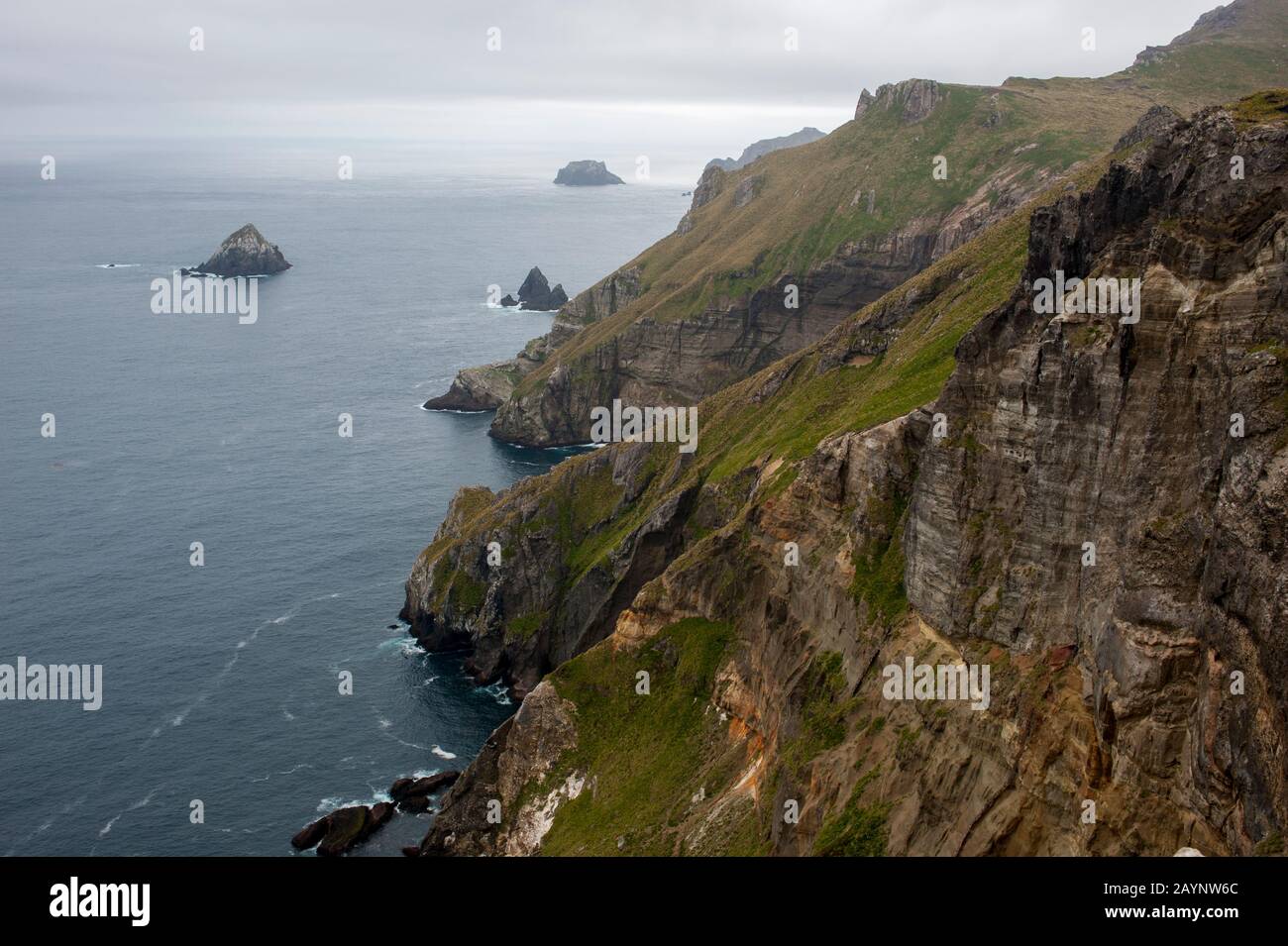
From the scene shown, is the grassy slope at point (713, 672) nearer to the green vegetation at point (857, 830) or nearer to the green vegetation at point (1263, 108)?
the green vegetation at point (857, 830)

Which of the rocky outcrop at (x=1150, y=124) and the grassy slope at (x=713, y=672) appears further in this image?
the rocky outcrop at (x=1150, y=124)

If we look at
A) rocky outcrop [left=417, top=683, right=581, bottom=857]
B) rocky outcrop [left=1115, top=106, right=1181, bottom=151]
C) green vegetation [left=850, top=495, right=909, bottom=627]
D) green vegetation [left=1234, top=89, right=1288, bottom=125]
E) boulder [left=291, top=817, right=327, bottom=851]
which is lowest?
boulder [left=291, top=817, right=327, bottom=851]

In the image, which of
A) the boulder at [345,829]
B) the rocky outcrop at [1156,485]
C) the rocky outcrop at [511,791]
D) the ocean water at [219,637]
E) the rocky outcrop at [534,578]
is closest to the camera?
the rocky outcrop at [1156,485]

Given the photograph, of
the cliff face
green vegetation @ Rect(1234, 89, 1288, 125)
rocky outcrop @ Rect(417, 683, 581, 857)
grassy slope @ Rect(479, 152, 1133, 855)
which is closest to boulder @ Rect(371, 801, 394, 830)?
rocky outcrop @ Rect(417, 683, 581, 857)

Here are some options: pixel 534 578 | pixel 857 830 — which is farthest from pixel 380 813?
pixel 857 830

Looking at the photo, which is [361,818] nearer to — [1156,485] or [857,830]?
[857,830]

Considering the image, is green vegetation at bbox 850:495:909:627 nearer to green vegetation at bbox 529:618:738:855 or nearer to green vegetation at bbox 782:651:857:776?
green vegetation at bbox 782:651:857:776

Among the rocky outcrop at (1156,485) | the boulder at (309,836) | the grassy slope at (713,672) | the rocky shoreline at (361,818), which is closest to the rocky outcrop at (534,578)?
the grassy slope at (713,672)

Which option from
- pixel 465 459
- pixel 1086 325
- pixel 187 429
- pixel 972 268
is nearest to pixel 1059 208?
pixel 1086 325
